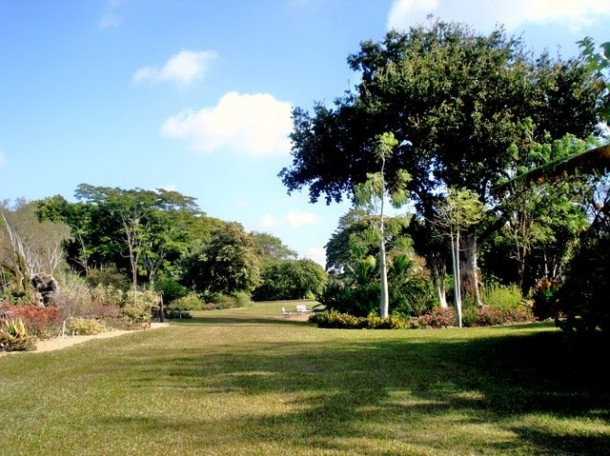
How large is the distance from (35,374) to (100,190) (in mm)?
36493

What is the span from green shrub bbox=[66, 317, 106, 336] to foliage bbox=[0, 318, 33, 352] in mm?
3875

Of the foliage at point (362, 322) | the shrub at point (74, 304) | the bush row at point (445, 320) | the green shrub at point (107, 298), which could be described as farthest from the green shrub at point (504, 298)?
the green shrub at point (107, 298)

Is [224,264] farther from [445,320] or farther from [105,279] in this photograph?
[445,320]

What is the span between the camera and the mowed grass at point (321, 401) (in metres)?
5.60

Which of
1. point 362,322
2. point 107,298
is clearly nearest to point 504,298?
point 362,322

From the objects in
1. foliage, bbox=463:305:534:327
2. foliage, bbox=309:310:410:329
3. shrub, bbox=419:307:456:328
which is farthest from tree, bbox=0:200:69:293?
foliage, bbox=463:305:534:327

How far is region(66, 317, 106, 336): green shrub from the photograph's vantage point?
19141mm

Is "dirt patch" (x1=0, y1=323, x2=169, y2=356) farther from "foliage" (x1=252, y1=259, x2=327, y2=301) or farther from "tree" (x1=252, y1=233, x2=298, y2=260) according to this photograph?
"tree" (x1=252, y1=233, x2=298, y2=260)

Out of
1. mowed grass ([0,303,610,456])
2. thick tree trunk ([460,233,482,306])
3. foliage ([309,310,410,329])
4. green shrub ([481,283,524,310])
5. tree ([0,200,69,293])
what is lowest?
mowed grass ([0,303,610,456])

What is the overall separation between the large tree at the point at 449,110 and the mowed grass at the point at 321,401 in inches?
445

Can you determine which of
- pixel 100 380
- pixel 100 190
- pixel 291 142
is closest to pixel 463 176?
pixel 291 142

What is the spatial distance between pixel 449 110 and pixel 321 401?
1725cm

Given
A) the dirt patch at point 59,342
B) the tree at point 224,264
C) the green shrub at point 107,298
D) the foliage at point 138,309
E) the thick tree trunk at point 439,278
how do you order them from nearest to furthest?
the dirt patch at point 59,342 < the foliage at point 138,309 < the thick tree trunk at point 439,278 < the green shrub at point 107,298 < the tree at point 224,264

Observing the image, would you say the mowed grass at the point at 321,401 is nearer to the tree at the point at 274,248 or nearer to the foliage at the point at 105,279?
the foliage at the point at 105,279
